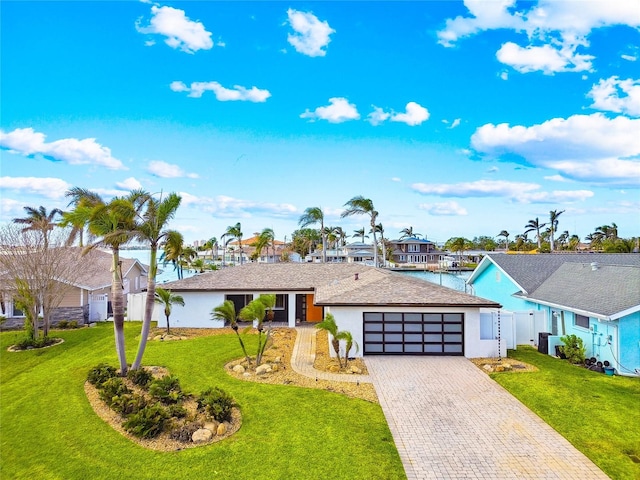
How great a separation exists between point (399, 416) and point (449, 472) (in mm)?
2685

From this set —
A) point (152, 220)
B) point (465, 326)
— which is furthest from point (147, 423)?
point (465, 326)

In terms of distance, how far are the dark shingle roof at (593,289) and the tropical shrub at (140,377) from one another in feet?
54.6

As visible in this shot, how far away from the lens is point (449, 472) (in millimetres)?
7805

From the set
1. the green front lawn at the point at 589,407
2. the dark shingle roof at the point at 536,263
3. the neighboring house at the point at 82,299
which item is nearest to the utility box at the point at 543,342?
the green front lawn at the point at 589,407

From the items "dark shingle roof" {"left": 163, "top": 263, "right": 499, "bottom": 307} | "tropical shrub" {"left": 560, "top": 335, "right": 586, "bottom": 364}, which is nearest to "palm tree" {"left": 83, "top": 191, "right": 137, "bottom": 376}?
"dark shingle roof" {"left": 163, "top": 263, "right": 499, "bottom": 307}

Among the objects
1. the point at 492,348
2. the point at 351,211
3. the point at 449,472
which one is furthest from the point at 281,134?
the point at 449,472

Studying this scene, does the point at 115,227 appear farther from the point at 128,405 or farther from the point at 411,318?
the point at 411,318

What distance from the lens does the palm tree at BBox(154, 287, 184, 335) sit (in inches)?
786

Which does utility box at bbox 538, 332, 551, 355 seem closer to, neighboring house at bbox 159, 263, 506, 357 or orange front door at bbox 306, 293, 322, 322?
neighboring house at bbox 159, 263, 506, 357

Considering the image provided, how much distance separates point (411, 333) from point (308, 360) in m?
4.87

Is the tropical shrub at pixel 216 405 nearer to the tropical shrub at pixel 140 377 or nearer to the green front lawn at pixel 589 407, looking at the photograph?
the tropical shrub at pixel 140 377

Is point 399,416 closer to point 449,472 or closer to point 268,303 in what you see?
point 449,472

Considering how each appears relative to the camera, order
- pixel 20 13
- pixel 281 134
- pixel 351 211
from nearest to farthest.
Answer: pixel 20 13 → pixel 281 134 → pixel 351 211

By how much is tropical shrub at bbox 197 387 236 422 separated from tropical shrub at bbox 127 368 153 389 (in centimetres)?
307
